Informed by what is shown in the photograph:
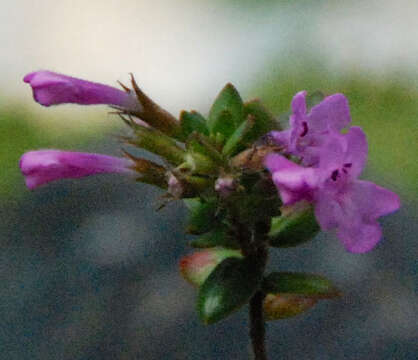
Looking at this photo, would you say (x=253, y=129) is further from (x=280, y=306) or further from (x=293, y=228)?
(x=280, y=306)

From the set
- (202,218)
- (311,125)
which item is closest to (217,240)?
(202,218)

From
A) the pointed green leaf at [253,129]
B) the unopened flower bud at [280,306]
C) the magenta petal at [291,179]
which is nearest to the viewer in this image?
the magenta petal at [291,179]

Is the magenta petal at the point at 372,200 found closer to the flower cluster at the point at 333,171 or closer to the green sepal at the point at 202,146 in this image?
the flower cluster at the point at 333,171

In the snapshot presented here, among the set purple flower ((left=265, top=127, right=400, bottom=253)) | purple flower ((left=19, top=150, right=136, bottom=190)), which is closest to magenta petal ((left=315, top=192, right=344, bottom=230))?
purple flower ((left=265, top=127, right=400, bottom=253))

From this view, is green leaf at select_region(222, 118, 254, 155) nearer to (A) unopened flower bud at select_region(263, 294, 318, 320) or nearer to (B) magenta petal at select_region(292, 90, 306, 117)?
(B) magenta petal at select_region(292, 90, 306, 117)

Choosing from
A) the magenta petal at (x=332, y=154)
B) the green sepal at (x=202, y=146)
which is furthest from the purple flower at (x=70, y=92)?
the magenta petal at (x=332, y=154)

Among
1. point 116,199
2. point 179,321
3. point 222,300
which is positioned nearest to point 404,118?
point 116,199

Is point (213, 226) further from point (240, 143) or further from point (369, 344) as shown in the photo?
point (369, 344)
